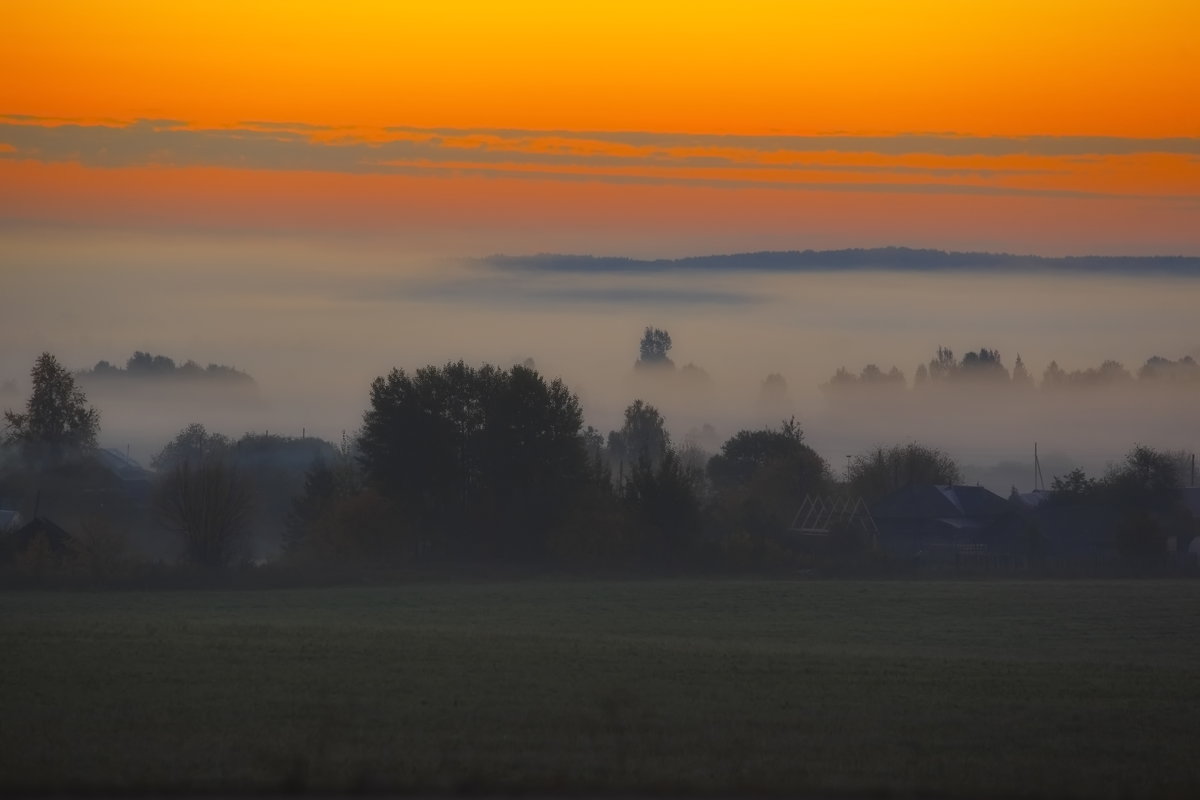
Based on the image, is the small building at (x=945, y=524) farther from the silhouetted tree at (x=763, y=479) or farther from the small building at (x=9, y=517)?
the small building at (x=9, y=517)

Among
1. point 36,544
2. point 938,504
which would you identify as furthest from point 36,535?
point 938,504

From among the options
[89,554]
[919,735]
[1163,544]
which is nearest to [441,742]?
[919,735]

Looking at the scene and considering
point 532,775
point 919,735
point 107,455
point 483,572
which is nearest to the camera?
point 532,775

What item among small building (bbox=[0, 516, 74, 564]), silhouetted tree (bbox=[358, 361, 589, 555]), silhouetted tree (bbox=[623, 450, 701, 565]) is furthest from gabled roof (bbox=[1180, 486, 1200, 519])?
small building (bbox=[0, 516, 74, 564])

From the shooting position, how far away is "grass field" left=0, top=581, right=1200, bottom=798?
1941 cm

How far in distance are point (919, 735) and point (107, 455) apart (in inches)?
6857

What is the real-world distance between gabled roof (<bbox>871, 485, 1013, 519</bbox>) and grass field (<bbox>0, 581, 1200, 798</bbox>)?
63.5 m

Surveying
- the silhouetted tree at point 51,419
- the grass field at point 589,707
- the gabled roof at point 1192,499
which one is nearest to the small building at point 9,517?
the silhouetted tree at point 51,419

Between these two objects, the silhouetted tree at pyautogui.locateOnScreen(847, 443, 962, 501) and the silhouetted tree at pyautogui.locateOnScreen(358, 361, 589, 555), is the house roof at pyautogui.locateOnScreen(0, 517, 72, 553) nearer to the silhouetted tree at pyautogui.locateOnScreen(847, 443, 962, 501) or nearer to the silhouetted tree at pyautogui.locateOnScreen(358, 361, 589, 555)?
the silhouetted tree at pyautogui.locateOnScreen(358, 361, 589, 555)

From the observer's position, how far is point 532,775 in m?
19.2

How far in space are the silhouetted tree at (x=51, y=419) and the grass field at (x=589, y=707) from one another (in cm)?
7503

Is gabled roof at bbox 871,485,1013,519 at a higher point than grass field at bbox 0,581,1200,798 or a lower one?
higher

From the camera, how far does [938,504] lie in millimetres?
112875

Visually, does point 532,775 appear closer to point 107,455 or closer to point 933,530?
point 933,530
